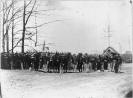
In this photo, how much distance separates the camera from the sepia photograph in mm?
5340

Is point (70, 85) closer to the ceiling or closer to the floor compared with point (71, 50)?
closer to the floor

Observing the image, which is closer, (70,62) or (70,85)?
(70,85)

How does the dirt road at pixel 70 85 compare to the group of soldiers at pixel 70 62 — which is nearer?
the dirt road at pixel 70 85

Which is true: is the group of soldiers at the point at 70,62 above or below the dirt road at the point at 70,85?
above

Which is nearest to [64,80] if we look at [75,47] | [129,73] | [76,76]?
[76,76]

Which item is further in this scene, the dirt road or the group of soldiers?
the group of soldiers

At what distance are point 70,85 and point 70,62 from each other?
58cm

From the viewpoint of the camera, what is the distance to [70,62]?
18.5 feet

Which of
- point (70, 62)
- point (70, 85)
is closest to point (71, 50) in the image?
point (70, 62)

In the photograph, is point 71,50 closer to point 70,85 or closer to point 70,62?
point 70,62

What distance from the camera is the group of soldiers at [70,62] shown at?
5.54m

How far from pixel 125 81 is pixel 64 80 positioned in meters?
1.45

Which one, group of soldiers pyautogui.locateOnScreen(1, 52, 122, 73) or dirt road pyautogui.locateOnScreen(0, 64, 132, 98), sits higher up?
group of soldiers pyautogui.locateOnScreen(1, 52, 122, 73)

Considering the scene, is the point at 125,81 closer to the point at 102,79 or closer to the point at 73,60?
the point at 102,79
